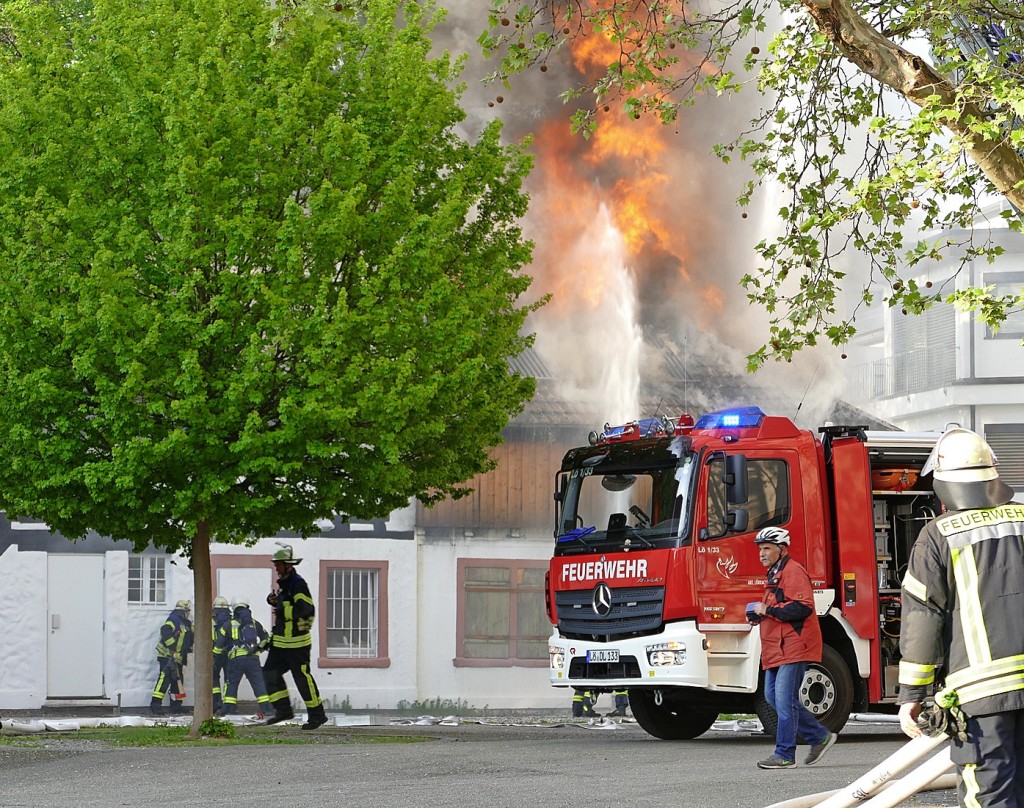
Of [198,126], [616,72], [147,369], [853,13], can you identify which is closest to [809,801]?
[853,13]

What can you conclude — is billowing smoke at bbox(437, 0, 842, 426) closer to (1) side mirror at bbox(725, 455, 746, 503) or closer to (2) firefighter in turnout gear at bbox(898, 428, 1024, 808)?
(1) side mirror at bbox(725, 455, 746, 503)

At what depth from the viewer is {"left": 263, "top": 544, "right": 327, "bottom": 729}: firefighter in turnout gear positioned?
1550 cm

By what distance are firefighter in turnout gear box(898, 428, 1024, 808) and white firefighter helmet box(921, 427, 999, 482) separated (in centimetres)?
2

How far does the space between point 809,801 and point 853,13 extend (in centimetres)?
494

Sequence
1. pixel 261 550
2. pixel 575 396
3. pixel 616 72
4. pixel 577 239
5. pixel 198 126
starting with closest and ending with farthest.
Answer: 1. pixel 616 72
2. pixel 198 126
3. pixel 261 550
4. pixel 575 396
5. pixel 577 239

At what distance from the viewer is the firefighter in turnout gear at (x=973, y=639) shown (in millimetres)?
4969

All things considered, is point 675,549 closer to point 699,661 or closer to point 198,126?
point 699,661

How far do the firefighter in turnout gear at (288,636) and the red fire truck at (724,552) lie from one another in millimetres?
2578

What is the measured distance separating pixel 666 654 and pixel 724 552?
1.02m

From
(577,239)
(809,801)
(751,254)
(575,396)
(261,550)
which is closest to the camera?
(809,801)

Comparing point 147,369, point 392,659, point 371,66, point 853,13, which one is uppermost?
point 371,66

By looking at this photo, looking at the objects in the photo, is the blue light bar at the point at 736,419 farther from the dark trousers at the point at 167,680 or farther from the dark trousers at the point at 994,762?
the dark trousers at the point at 167,680

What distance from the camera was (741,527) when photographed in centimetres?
1362

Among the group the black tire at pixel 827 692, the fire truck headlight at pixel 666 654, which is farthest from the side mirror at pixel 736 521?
the black tire at pixel 827 692
